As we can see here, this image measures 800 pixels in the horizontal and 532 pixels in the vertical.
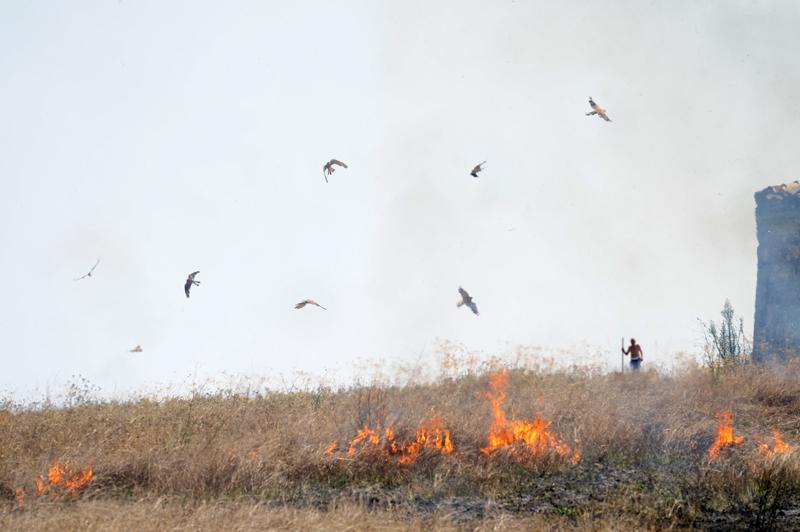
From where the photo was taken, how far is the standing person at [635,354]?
16.1m

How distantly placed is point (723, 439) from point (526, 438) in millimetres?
3044

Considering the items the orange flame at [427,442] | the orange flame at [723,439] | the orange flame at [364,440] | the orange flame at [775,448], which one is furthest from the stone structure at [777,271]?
the orange flame at [364,440]

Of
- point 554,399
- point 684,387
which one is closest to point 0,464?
point 554,399

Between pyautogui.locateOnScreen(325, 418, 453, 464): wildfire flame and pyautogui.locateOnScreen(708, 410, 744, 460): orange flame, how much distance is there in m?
3.69

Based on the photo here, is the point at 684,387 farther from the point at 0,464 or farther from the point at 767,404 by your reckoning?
the point at 0,464

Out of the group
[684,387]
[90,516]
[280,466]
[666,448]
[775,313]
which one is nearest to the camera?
[90,516]

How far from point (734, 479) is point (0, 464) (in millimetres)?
9405

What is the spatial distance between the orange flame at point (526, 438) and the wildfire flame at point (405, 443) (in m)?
0.64

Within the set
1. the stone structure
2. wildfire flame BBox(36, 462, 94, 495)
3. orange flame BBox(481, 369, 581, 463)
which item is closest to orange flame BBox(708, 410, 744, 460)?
orange flame BBox(481, 369, 581, 463)

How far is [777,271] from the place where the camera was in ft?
65.6

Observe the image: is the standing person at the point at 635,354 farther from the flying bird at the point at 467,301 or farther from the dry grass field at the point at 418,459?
the flying bird at the point at 467,301

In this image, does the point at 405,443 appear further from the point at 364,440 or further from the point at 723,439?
the point at 723,439

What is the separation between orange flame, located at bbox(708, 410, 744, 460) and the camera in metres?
Answer: 10.2

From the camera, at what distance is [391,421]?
1090 centimetres
